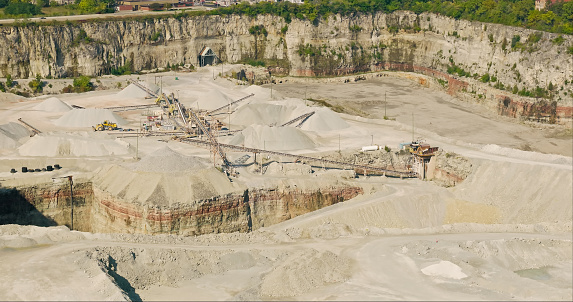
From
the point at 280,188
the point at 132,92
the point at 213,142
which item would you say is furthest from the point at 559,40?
the point at 132,92

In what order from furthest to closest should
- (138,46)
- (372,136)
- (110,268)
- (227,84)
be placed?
(138,46) → (227,84) → (372,136) → (110,268)

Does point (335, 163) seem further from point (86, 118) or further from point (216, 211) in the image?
point (86, 118)

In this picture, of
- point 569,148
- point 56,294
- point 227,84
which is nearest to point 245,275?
point 56,294

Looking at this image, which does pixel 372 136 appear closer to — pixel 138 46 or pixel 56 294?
pixel 56 294

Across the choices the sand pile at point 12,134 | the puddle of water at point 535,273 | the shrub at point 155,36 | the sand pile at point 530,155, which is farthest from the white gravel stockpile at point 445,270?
the shrub at point 155,36

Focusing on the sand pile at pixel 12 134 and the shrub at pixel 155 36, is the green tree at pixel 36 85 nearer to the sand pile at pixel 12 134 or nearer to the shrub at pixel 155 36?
the shrub at pixel 155 36
